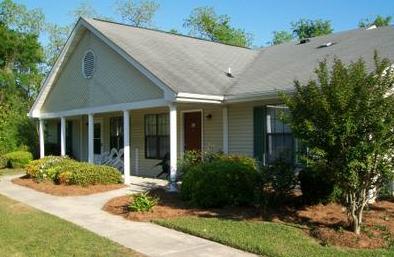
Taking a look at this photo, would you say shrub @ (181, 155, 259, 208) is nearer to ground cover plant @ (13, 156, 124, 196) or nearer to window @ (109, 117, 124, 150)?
ground cover plant @ (13, 156, 124, 196)

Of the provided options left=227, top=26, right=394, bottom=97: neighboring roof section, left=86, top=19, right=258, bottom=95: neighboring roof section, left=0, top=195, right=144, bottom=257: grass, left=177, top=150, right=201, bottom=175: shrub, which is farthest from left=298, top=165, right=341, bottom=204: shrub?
left=0, top=195, right=144, bottom=257: grass

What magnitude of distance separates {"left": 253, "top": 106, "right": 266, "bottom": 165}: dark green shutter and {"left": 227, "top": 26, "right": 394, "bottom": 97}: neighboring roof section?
0.72m

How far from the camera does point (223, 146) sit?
14664 mm

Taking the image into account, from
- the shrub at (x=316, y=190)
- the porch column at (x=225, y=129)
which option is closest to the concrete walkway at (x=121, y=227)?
the porch column at (x=225, y=129)

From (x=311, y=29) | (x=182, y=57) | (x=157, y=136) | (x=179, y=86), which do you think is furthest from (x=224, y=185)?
(x=311, y=29)

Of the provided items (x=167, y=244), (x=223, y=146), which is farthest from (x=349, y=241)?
(x=223, y=146)

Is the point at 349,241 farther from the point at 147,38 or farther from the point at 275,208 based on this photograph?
the point at 147,38

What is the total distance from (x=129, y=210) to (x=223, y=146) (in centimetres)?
517

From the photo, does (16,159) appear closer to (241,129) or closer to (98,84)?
(98,84)

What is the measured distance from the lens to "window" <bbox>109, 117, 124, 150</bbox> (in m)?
20.0

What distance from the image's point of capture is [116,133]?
66.2 feet

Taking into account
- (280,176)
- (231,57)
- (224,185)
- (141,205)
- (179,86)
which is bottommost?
(141,205)

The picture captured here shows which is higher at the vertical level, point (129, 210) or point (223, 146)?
point (223, 146)

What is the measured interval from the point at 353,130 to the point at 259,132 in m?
6.20
